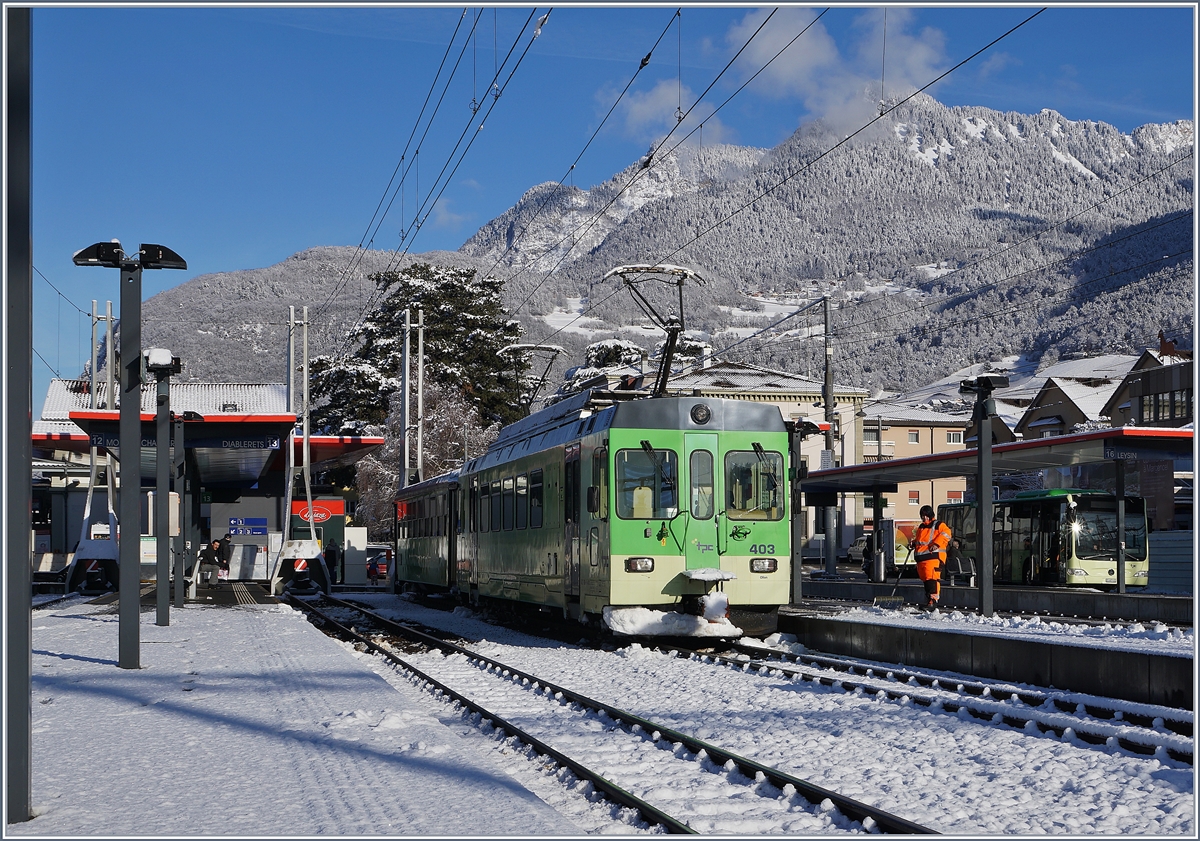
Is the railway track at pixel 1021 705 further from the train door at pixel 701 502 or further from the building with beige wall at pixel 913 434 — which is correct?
the building with beige wall at pixel 913 434

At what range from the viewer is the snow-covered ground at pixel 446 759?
22.1ft

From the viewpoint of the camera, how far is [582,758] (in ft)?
28.7

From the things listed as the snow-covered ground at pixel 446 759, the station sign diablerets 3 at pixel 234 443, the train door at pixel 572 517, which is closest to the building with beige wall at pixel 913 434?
the station sign diablerets 3 at pixel 234 443

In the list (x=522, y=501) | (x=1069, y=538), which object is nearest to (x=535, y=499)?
(x=522, y=501)

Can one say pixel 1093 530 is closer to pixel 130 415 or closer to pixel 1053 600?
pixel 1053 600

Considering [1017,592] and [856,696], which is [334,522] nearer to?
[1017,592]

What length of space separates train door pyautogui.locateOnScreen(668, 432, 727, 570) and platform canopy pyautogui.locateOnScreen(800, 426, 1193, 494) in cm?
947

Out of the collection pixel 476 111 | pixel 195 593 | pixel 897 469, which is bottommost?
pixel 195 593

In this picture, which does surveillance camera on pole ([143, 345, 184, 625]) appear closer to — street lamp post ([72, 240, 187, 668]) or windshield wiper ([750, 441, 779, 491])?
street lamp post ([72, 240, 187, 668])

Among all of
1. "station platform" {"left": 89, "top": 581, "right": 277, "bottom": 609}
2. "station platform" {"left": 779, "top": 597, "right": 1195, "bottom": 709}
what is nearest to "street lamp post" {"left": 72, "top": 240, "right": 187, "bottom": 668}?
"station platform" {"left": 779, "top": 597, "right": 1195, "bottom": 709}

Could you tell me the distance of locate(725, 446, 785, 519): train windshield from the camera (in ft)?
53.7

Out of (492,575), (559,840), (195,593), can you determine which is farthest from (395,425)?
(559,840)

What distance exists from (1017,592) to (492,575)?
10016mm

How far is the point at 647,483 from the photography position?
16.1 metres
